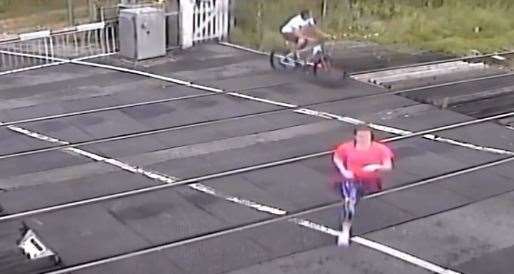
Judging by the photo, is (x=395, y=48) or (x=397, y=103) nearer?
(x=397, y=103)

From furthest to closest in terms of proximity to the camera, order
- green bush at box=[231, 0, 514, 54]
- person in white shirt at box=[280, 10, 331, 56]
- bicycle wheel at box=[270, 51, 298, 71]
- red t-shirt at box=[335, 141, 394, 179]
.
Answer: green bush at box=[231, 0, 514, 54], bicycle wheel at box=[270, 51, 298, 71], person in white shirt at box=[280, 10, 331, 56], red t-shirt at box=[335, 141, 394, 179]

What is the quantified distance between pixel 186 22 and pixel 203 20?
66cm

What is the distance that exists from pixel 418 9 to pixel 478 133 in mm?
11230

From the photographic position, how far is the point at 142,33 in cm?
1791

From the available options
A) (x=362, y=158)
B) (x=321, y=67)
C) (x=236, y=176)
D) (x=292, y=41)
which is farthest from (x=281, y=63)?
(x=362, y=158)

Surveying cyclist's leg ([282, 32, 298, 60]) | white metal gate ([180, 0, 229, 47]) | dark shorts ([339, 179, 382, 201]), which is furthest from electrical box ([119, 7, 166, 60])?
dark shorts ([339, 179, 382, 201])

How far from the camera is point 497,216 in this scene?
32.1 feet

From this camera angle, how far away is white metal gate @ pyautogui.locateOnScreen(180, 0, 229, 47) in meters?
19.1

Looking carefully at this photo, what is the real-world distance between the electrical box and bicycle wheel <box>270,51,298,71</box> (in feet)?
9.18

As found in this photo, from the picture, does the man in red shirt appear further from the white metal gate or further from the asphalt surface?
the white metal gate

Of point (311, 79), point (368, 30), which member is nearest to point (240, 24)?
point (368, 30)

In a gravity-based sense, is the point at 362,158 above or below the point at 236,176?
above

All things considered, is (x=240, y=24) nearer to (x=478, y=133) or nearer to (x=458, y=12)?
(x=458, y=12)

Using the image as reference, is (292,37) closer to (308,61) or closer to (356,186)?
(308,61)
